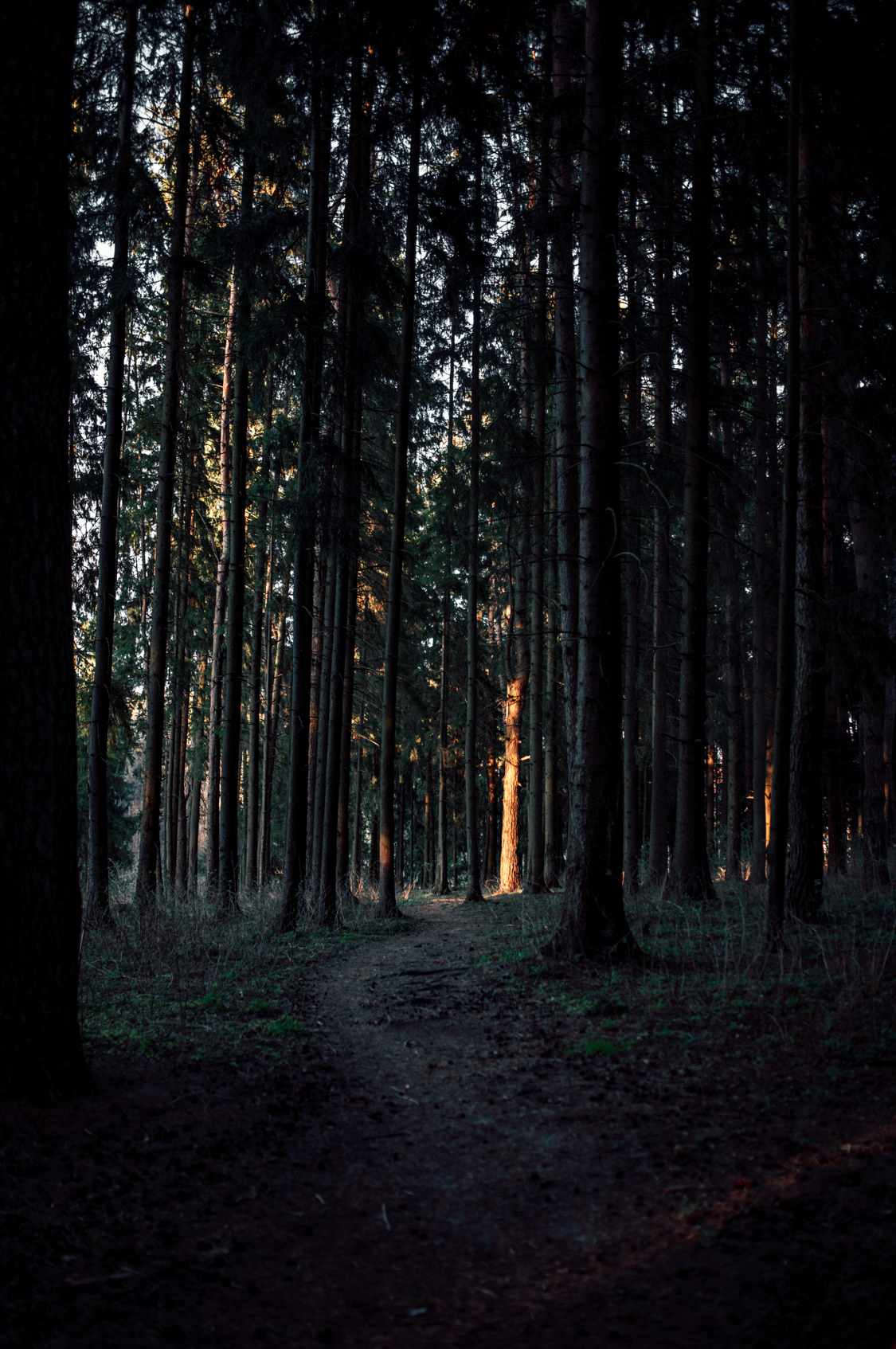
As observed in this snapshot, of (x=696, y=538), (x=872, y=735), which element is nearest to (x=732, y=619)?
(x=872, y=735)

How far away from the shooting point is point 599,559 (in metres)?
7.88

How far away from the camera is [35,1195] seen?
11.1 ft

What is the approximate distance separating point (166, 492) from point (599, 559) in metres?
7.24

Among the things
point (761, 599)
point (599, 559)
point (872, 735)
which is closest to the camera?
point (599, 559)

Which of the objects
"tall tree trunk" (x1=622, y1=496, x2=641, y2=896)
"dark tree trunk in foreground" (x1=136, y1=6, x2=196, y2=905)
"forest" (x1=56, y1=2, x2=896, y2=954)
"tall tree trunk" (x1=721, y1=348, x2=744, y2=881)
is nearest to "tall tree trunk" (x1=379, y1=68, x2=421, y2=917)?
"forest" (x1=56, y1=2, x2=896, y2=954)

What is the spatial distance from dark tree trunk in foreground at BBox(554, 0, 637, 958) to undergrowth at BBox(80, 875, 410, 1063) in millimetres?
2894

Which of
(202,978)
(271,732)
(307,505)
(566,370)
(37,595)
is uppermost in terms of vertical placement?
(566,370)

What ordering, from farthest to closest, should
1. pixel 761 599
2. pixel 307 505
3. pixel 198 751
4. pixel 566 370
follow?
pixel 198 751, pixel 761 599, pixel 566 370, pixel 307 505

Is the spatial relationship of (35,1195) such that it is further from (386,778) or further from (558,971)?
(386,778)

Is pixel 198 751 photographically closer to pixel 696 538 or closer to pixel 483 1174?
pixel 696 538

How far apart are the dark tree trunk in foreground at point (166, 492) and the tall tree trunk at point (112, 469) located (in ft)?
2.10

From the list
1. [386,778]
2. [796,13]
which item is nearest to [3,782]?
[386,778]

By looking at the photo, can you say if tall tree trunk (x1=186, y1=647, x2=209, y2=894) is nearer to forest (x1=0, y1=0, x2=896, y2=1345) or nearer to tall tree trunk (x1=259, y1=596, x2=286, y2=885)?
tall tree trunk (x1=259, y1=596, x2=286, y2=885)

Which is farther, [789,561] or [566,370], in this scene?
[566,370]
